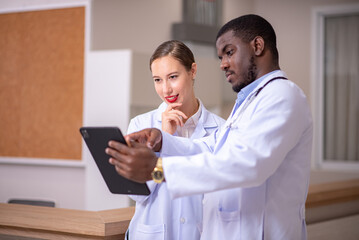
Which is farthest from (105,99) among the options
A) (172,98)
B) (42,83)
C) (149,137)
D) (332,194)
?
(149,137)

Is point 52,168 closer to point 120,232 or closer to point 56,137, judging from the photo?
point 56,137

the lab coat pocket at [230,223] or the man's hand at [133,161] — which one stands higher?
the man's hand at [133,161]

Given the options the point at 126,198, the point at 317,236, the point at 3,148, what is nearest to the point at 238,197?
the point at 317,236

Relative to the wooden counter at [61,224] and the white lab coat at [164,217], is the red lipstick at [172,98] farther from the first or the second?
the wooden counter at [61,224]

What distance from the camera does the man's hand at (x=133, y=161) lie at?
1334mm

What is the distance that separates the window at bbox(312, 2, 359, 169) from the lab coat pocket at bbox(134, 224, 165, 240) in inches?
198

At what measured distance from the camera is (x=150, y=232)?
1.89 m

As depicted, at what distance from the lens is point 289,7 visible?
672 centimetres

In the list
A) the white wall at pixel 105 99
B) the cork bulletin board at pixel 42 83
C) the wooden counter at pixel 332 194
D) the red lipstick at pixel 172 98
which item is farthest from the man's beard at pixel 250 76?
the cork bulletin board at pixel 42 83

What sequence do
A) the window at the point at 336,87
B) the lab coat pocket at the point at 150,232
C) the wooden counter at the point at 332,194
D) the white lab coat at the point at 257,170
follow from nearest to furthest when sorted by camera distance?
the white lab coat at the point at 257,170 < the lab coat pocket at the point at 150,232 < the wooden counter at the point at 332,194 < the window at the point at 336,87

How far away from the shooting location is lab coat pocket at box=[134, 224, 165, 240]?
1.88m

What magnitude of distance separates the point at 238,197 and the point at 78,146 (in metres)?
4.05

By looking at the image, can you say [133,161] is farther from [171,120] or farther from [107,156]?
[171,120]

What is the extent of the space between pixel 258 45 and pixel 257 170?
411 millimetres
